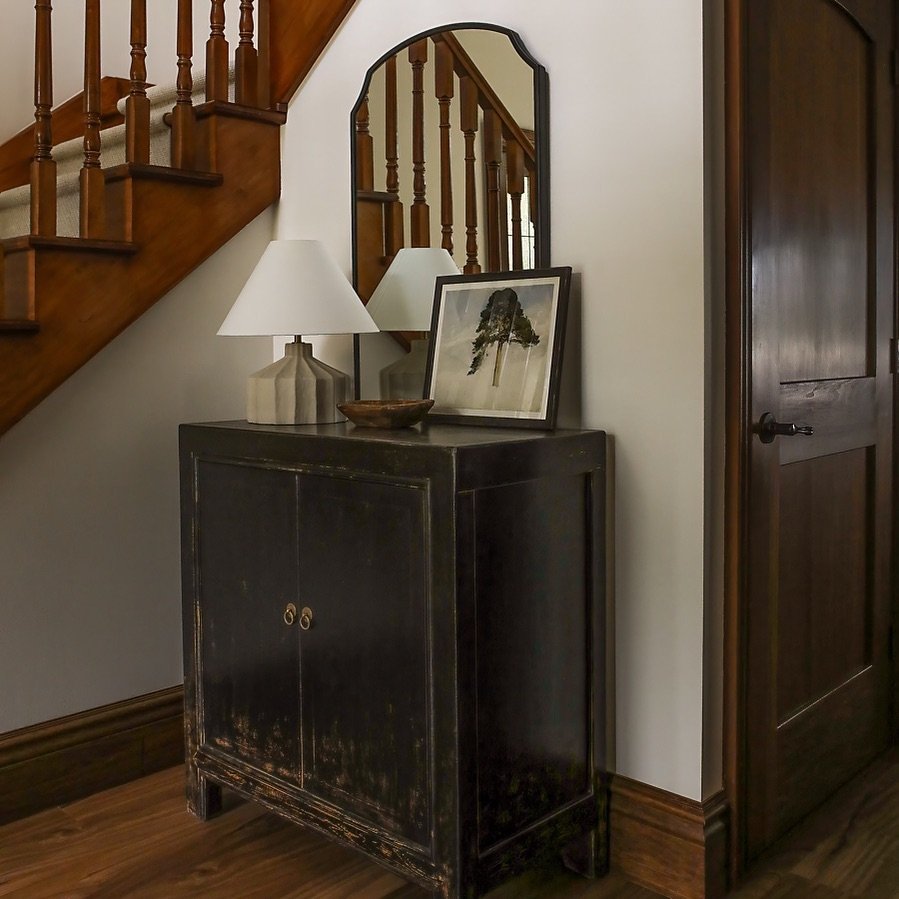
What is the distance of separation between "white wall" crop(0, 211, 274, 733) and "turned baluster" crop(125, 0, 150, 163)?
0.33 m

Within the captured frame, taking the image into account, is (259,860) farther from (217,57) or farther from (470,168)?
(217,57)

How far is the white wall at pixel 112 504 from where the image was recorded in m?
2.21

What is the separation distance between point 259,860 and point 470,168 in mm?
1513

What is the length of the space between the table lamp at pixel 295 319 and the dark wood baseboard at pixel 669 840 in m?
1.00

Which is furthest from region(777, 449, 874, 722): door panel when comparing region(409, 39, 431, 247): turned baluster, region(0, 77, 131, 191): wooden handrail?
region(0, 77, 131, 191): wooden handrail

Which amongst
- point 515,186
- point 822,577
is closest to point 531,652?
point 822,577

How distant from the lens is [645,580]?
1.91 m

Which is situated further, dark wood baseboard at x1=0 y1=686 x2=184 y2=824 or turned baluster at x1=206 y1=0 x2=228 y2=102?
turned baluster at x1=206 y1=0 x2=228 y2=102

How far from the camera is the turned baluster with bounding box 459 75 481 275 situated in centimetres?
210

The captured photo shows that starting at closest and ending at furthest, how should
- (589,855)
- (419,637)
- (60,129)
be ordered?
(419,637), (589,855), (60,129)

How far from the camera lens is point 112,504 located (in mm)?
2354

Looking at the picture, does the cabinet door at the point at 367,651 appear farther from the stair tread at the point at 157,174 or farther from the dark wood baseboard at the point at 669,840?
the stair tread at the point at 157,174

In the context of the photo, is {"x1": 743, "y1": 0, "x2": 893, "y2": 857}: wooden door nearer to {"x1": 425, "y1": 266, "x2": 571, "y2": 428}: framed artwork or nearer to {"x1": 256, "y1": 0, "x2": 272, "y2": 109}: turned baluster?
{"x1": 425, "y1": 266, "x2": 571, "y2": 428}: framed artwork

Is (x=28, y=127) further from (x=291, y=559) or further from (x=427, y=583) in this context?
(x=427, y=583)
